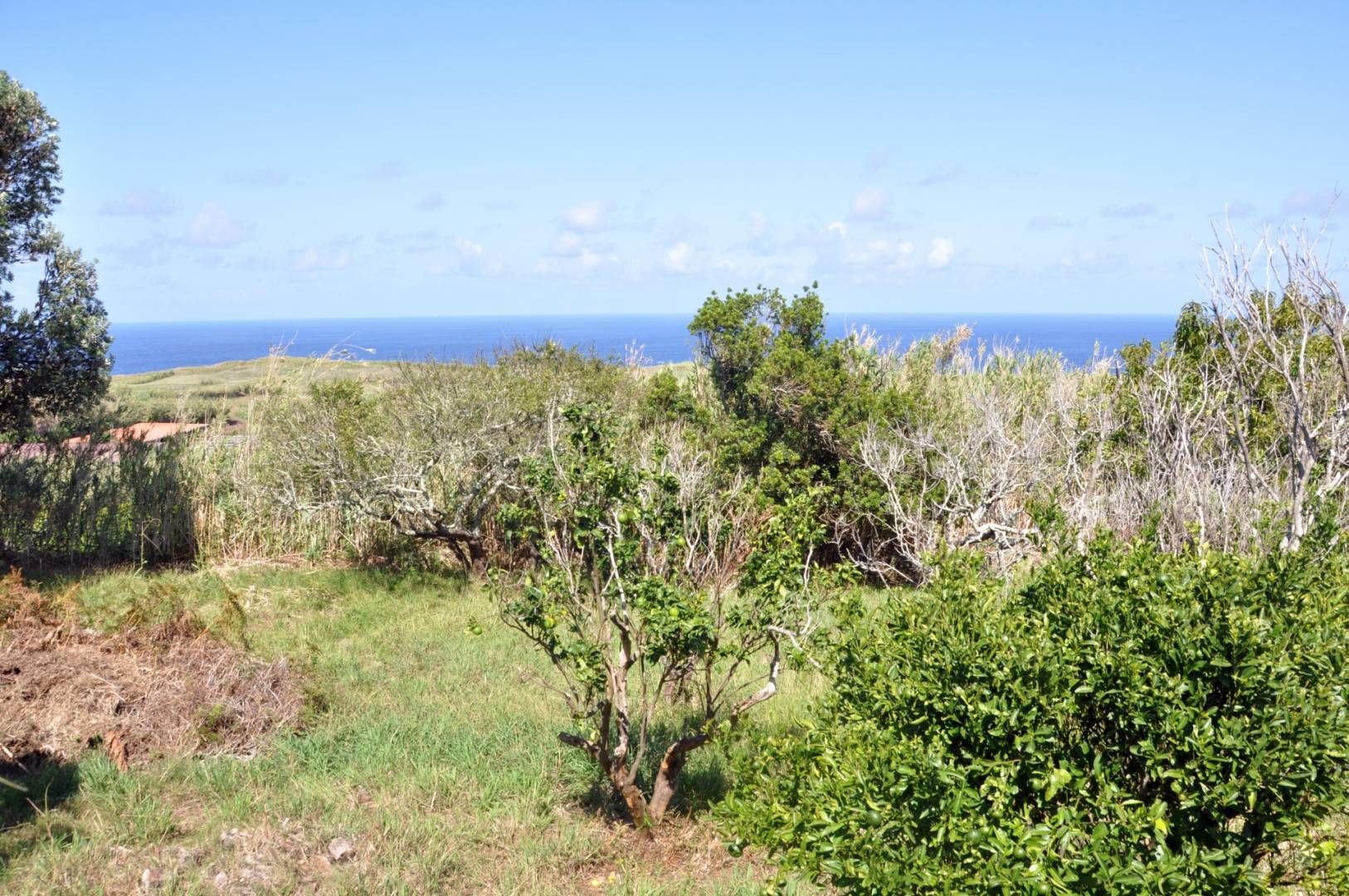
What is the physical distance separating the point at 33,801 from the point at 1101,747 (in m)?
5.76

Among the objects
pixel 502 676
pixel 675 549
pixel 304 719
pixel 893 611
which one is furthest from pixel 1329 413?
pixel 304 719

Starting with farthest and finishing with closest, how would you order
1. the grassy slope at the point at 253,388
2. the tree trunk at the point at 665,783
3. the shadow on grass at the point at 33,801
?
the grassy slope at the point at 253,388 < the tree trunk at the point at 665,783 < the shadow on grass at the point at 33,801

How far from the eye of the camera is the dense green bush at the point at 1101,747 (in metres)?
2.60

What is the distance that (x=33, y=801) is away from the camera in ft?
17.2

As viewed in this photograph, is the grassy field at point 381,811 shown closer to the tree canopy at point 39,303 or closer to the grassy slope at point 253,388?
the tree canopy at point 39,303

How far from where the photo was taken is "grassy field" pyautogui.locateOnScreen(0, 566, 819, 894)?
4.57 m

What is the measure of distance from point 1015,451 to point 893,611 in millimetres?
5691

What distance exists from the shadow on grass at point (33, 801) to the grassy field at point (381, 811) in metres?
0.01

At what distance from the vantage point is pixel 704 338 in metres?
12.8

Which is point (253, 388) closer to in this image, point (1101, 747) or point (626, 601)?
point (626, 601)

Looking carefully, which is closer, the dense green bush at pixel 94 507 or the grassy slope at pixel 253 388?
the dense green bush at pixel 94 507

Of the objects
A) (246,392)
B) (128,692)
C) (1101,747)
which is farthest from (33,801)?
(246,392)

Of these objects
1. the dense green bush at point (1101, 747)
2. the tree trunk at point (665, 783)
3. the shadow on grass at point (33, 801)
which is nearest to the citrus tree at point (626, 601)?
the tree trunk at point (665, 783)

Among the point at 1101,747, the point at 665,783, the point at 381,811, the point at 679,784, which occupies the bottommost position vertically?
the point at 679,784
